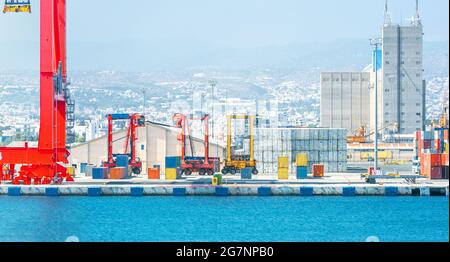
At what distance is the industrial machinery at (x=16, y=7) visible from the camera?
142ft

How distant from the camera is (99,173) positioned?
55844mm

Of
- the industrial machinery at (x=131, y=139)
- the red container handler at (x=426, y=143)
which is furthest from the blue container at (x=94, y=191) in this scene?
the red container handler at (x=426, y=143)

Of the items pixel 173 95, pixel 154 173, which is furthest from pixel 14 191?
pixel 173 95

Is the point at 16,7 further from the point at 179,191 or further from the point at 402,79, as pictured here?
the point at 402,79

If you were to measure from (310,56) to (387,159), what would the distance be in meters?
86.4

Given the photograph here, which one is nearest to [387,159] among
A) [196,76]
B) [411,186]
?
[411,186]

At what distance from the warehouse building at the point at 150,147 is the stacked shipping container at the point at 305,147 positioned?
2.59m

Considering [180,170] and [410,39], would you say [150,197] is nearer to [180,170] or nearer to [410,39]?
[180,170]

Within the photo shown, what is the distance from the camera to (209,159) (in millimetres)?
59219

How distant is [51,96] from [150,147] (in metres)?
14.4

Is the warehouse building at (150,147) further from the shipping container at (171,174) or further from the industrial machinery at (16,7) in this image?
the industrial machinery at (16,7)

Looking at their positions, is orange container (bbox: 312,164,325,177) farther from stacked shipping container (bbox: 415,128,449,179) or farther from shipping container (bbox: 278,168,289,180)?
stacked shipping container (bbox: 415,128,449,179)

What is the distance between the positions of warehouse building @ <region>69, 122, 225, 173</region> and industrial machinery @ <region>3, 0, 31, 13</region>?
56.7 feet

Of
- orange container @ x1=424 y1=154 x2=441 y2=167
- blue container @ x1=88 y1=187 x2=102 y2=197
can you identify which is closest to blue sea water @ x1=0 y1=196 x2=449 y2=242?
blue container @ x1=88 y1=187 x2=102 y2=197
